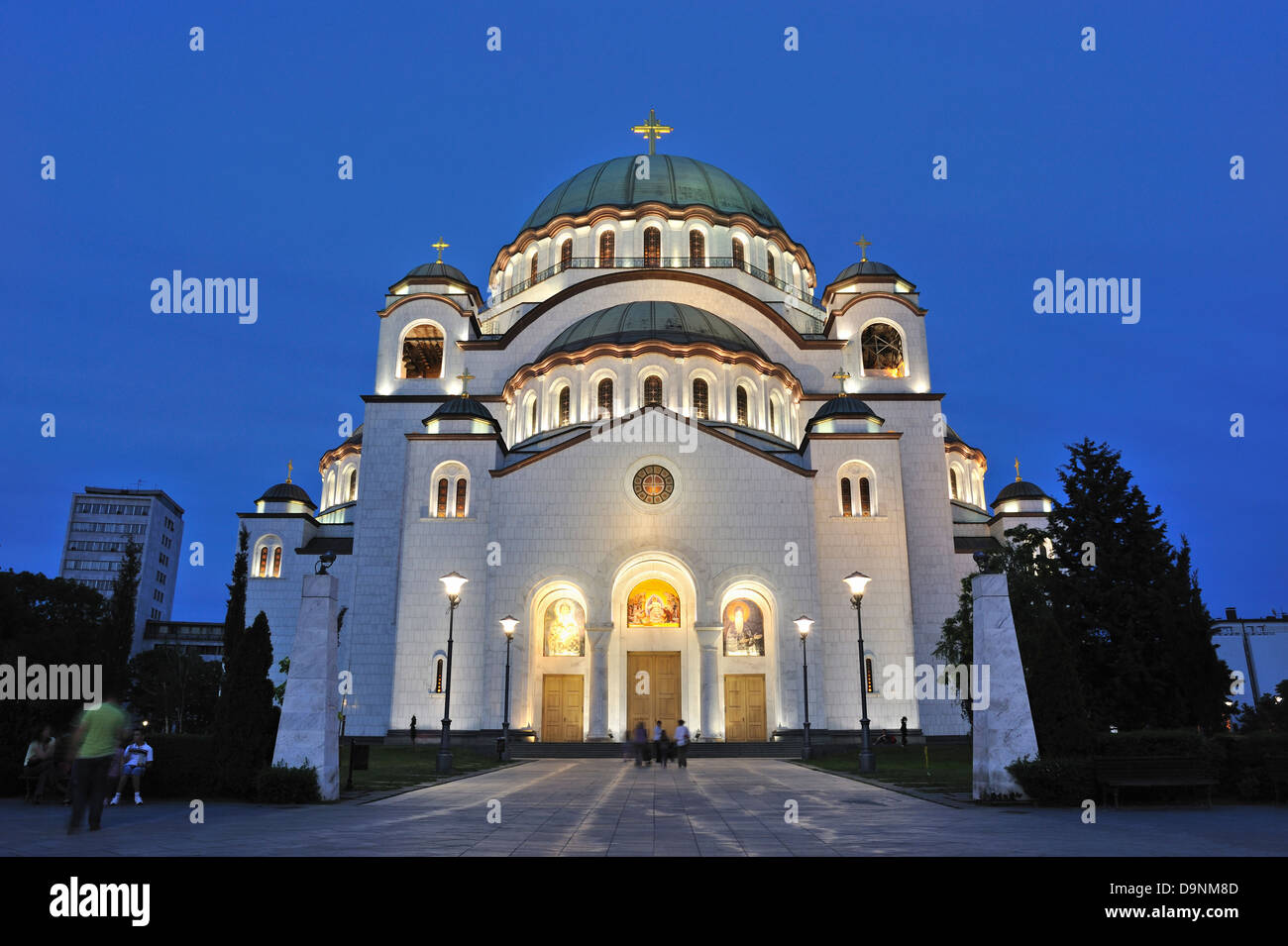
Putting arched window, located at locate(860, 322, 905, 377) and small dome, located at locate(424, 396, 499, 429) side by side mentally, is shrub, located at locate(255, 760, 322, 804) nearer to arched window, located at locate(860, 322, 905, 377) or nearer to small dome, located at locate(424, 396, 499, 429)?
small dome, located at locate(424, 396, 499, 429)

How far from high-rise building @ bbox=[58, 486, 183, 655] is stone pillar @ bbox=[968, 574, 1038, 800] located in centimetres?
10253

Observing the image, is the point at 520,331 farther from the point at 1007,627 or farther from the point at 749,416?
the point at 1007,627

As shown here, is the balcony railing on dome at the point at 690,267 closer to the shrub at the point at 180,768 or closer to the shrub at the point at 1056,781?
the shrub at the point at 180,768

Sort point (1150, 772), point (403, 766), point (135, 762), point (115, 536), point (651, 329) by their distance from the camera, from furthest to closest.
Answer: point (115, 536)
point (651, 329)
point (403, 766)
point (135, 762)
point (1150, 772)

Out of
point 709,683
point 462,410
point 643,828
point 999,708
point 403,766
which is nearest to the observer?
point 643,828

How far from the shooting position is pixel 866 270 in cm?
4119

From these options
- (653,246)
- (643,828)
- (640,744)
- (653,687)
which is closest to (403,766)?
(640,744)

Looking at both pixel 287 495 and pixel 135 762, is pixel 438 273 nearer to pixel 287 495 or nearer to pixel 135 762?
pixel 287 495

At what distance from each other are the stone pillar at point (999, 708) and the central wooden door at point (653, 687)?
18.3 m

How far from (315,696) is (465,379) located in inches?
1016

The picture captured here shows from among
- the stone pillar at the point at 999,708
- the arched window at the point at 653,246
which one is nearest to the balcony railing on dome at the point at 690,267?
the arched window at the point at 653,246

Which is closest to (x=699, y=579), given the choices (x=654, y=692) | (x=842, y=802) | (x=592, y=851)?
(x=654, y=692)

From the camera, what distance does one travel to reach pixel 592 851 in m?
7.79
